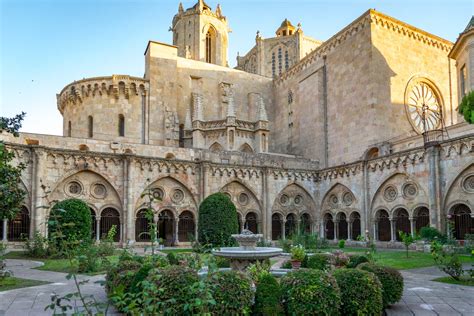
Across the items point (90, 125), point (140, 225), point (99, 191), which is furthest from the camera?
point (90, 125)

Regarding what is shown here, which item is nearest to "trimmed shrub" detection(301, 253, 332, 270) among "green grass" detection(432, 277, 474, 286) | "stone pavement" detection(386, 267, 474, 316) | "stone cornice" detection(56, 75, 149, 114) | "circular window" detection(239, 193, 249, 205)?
"stone pavement" detection(386, 267, 474, 316)

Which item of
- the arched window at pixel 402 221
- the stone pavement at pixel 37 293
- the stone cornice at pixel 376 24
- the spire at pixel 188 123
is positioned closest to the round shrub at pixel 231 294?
the stone pavement at pixel 37 293

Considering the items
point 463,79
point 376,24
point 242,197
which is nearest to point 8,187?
point 242,197

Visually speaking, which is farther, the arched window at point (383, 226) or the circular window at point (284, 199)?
the circular window at point (284, 199)

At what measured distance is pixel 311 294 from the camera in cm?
659

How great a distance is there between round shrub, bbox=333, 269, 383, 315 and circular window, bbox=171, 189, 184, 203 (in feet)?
60.0

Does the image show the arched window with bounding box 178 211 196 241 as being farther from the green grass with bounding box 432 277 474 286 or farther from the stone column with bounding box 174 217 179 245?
the green grass with bounding box 432 277 474 286

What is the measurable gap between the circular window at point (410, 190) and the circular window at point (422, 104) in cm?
755

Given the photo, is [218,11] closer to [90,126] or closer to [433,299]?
[90,126]

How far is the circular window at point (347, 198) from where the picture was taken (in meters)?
26.8

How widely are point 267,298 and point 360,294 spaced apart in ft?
5.04

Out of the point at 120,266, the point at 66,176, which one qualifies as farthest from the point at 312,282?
the point at 66,176

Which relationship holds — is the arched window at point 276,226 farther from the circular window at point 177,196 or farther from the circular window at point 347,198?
the circular window at point 177,196

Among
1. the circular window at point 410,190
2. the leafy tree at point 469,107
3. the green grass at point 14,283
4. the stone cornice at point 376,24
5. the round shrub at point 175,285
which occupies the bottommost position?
the green grass at point 14,283
